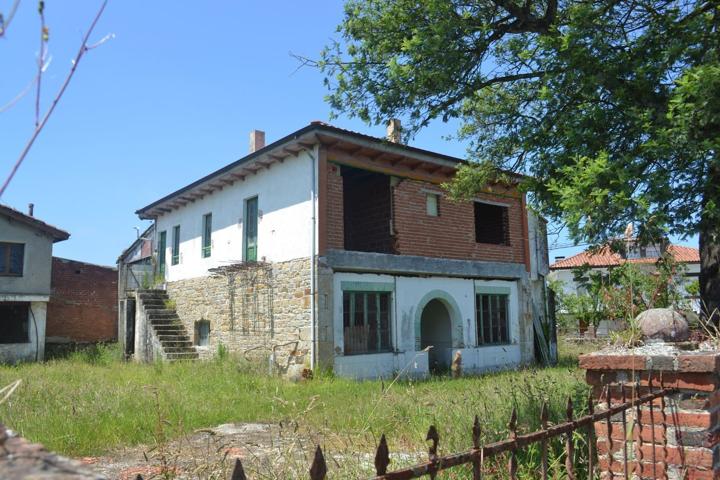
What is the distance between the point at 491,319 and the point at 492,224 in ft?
11.7

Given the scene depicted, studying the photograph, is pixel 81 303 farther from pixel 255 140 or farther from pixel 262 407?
pixel 262 407

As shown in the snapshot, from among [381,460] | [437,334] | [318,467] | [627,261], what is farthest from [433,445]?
[437,334]

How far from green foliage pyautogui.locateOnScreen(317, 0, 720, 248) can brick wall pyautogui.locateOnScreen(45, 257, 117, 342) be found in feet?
69.3

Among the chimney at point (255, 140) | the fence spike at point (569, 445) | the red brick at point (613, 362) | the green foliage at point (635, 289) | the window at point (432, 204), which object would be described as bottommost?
the fence spike at point (569, 445)

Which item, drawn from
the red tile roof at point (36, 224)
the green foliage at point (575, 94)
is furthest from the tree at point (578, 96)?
the red tile roof at point (36, 224)

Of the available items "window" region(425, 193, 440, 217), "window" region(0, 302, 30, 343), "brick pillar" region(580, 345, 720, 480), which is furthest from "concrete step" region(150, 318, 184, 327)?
"brick pillar" region(580, 345, 720, 480)

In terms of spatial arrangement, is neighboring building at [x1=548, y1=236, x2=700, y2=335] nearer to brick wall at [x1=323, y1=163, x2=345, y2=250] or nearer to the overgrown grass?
the overgrown grass

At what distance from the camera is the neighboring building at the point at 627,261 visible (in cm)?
554

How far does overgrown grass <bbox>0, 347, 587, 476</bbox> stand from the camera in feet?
18.7

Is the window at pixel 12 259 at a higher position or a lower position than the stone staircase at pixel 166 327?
higher

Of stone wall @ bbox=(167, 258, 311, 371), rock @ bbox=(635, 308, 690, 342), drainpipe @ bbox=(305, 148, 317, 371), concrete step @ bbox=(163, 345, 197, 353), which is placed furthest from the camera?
concrete step @ bbox=(163, 345, 197, 353)

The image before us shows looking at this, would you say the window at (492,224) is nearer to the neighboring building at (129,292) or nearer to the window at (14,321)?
the neighboring building at (129,292)

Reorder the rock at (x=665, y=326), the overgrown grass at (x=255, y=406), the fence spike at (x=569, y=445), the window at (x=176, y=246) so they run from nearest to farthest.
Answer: the fence spike at (x=569, y=445)
the rock at (x=665, y=326)
the overgrown grass at (x=255, y=406)
the window at (x=176, y=246)

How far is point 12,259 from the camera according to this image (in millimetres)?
20859
